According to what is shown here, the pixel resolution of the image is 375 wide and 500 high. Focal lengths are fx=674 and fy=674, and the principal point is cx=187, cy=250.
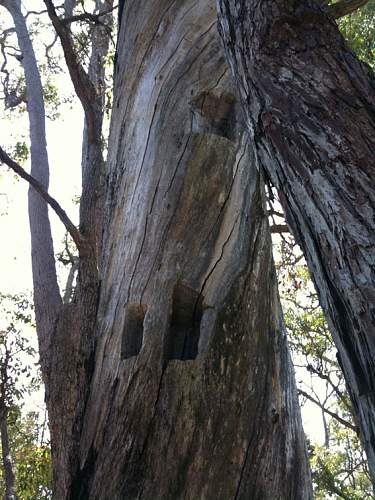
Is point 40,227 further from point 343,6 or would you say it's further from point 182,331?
point 343,6

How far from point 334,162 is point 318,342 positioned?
8.77 metres

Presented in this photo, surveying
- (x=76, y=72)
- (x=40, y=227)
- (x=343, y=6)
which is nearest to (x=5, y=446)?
(x=40, y=227)

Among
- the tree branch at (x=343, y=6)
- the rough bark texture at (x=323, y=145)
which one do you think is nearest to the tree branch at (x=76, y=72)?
the tree branch at (x=343, y=6)

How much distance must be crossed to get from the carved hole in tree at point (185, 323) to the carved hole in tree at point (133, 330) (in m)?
0.15

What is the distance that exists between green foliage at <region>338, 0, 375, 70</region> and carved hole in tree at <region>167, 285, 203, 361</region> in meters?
4.57

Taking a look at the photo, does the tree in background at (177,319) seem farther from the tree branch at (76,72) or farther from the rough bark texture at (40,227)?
the tree branch at (76,72)

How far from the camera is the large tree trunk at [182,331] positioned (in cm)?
283

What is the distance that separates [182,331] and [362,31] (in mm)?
5736

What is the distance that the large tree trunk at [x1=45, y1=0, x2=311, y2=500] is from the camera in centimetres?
283

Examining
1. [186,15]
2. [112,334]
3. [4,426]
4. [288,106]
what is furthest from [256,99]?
[4,426]

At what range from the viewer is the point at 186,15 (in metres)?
4.10

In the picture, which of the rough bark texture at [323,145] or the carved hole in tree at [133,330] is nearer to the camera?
the rough bark texture at [323,145]

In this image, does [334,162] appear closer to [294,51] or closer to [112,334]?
[294,51]

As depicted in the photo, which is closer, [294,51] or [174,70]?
[294,51]
